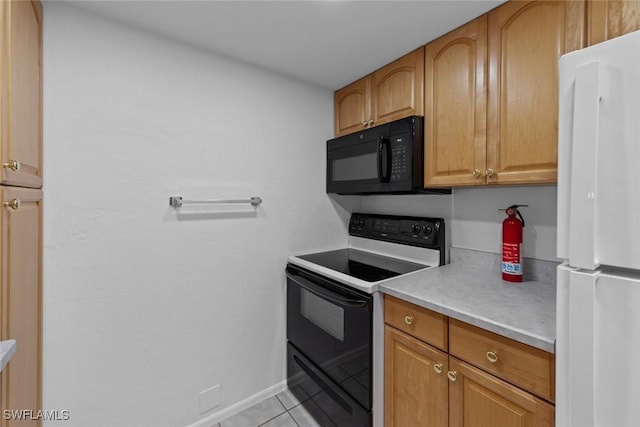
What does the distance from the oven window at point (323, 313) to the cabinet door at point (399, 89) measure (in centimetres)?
115

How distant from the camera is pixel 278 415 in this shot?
67.4 inches

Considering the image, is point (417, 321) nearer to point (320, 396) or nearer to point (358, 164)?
point (320, 396)

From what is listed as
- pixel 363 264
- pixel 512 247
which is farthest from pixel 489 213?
pixel 363 264

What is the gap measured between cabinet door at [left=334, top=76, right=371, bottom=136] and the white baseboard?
184cm

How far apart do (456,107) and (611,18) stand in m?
0.55

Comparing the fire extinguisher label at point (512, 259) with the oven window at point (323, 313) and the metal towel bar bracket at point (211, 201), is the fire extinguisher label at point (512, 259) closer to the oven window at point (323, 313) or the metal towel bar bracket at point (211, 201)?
the oven window at point (323, 313)

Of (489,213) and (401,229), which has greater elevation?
(489,213)

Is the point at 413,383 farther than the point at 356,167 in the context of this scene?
No

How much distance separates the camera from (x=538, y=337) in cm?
83

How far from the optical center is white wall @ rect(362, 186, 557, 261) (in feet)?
4.41

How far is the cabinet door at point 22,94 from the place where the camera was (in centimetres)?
78

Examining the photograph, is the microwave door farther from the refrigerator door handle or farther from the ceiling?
the refrigerator door handle

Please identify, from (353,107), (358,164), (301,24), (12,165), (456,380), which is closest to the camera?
(12,165)

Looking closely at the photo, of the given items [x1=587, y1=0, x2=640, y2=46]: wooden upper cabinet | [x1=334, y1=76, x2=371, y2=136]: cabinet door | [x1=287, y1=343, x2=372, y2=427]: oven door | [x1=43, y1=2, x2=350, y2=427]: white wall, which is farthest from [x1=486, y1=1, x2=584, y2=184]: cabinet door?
[x1=287, y1=343, x2=372, y2=427]: oven door
